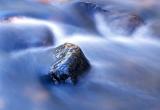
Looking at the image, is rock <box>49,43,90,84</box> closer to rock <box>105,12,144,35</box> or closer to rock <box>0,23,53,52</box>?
rock <box>0,23,53,52</box>

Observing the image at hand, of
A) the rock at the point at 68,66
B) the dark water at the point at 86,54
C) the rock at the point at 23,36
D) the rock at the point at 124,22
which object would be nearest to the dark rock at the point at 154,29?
the dark water at the point at 86,54

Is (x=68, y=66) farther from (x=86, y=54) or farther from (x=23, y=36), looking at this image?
(x=23, y=36)

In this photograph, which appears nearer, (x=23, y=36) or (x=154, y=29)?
(x=23, y=36)

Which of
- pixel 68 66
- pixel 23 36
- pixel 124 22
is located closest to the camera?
pixel 68 66

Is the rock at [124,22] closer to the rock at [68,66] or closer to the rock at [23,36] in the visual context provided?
the rock at [23,36]

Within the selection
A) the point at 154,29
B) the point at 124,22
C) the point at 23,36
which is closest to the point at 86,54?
the point at 23,36

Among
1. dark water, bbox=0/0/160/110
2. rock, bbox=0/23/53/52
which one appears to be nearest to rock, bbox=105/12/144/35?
dark water, bbox=0/0/160/110

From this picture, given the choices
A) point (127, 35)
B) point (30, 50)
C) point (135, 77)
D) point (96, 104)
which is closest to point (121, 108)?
point (96, 104)
